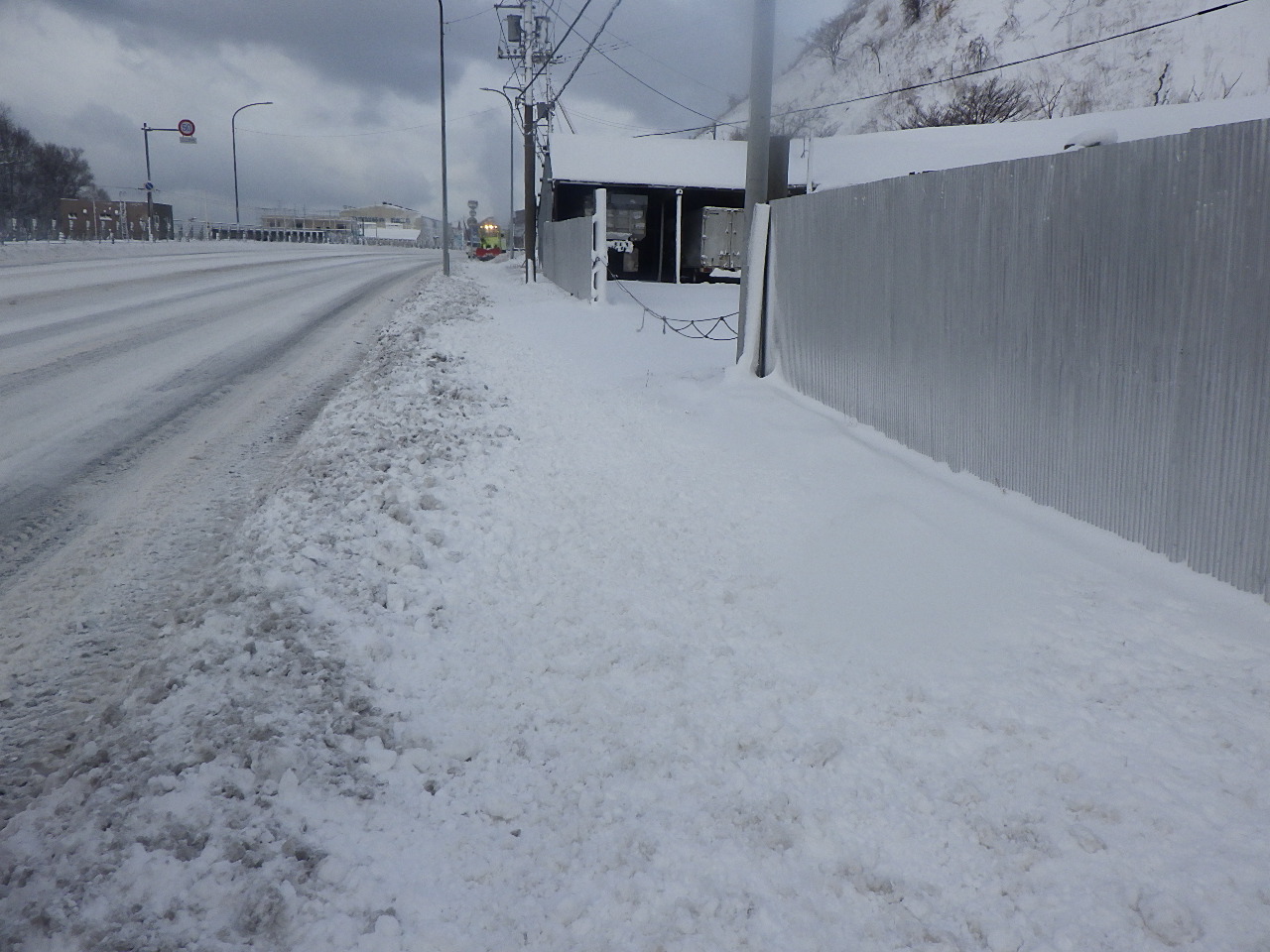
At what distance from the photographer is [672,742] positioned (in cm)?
329

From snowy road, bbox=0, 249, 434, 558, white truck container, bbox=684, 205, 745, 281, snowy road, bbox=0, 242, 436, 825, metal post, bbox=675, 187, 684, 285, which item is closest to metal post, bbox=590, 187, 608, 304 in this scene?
snowy road, bbox=0, 242, 436, 825

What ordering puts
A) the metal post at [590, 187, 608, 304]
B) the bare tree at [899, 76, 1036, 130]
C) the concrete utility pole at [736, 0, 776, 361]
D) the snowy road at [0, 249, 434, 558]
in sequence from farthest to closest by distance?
the bare tree at [899, 76, 1036, 130] < the metal post at [590, 187, 608, 304] < the concrete utility pole at [736, 0, 776, 361] < the snowy road at [0, 249, 434, 558]

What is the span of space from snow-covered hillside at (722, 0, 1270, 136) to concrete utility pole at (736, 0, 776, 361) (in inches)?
1086

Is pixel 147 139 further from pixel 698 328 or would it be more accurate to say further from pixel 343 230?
pixel 343 230

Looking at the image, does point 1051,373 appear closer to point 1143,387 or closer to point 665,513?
point 1143,387

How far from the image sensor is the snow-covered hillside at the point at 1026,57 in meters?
45.4

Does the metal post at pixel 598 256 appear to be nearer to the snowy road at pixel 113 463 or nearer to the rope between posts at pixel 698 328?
the rope between posts at pixel 698 328

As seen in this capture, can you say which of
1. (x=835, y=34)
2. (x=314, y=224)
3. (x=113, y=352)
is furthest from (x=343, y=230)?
(x=113, y=352)

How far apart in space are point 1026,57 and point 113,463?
66083mm

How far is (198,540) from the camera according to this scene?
5.11 metres

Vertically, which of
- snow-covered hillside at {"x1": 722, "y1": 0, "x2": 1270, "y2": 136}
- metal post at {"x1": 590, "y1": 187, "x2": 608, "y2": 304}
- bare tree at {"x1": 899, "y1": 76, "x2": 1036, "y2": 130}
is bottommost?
metal post at {"x1": 590, "y1": 187, "x2": 608, "y2": 304}

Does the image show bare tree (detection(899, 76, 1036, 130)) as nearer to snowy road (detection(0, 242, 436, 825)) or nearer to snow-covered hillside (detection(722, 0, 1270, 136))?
snow-covered hillside (detection(722, 0, 1270, 136))

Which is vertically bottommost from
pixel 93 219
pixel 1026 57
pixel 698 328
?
pixel 698 328

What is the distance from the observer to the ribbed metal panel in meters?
21.1
